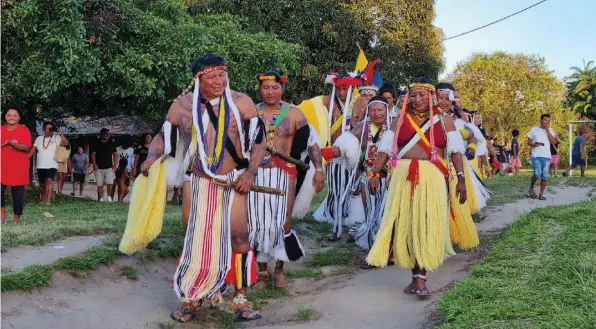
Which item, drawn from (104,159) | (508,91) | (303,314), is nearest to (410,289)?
(303,314)

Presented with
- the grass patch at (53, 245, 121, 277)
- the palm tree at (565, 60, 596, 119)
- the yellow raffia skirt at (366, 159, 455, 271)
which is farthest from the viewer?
the palm tree at (565, 60, 596, 119)

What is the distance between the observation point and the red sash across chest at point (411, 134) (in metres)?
5.86

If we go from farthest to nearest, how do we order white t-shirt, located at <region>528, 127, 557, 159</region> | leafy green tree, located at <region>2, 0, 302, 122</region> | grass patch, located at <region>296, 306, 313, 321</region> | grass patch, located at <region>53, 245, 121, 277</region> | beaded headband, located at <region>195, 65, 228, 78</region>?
white t-shirt, located at <region>528, 127, 557, 159</region> < leafy green tree, located at <region>2, 0, 302, 122</region> < grass patch, located at <region>53, 245, 121, 277</region> < grass patch, located at <region>296, 306, 313, 321</region> < beaded headband, located at <region>195, 65, 228, 78</region>

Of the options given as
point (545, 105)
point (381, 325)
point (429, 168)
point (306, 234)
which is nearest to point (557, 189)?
point (306, 234)

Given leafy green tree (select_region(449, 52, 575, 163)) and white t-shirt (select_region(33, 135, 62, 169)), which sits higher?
leafy green tree (select_region(449, 52, 575, 163))

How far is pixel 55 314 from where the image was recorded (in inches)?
201

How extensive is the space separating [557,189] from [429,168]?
10.3 m

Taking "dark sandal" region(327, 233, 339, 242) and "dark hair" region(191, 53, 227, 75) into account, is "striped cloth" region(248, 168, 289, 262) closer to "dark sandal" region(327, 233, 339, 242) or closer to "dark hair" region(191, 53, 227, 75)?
"dark hair" region(191, 53, 227, 75)

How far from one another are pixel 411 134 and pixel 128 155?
11928 millimetres

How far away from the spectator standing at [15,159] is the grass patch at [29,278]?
4.07 meters

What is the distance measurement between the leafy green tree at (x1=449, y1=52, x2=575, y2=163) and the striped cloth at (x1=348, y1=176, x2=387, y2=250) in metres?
37.4

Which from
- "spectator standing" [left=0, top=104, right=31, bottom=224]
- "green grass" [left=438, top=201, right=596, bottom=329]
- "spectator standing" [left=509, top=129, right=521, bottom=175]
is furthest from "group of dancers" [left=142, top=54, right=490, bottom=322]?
"spectator standing" [left=509, top=129, right=521, bottom=175]

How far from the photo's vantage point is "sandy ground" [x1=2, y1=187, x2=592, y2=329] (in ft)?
16.6

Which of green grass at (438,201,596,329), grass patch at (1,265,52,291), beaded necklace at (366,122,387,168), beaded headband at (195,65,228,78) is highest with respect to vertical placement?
beaded headband at (195,65,228,78)
